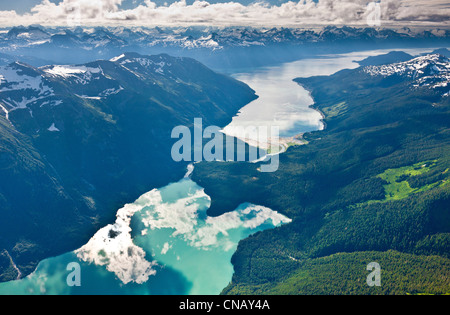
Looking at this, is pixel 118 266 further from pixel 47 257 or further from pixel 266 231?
pixel 266 231

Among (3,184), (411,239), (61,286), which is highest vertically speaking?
(3,184)

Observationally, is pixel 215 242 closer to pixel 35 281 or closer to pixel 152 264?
pixel 152 264

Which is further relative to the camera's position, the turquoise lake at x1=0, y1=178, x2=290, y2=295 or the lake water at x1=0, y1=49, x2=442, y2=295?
the lake water at x1=0, y1=49, x2=442, y2=295

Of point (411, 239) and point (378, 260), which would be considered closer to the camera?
point (378, 260)

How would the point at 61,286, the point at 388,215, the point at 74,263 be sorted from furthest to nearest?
the point at 388,215 → the point at 74,263 → the point at 61,286

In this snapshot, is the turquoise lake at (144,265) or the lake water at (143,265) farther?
the lake water at (143,265)

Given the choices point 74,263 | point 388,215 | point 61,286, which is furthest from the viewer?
point 388,215

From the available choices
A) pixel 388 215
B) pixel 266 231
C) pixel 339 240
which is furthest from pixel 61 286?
pixel 388 215

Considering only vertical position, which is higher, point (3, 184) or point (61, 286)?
point (3, 184)

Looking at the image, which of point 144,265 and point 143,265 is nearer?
point 143,265
